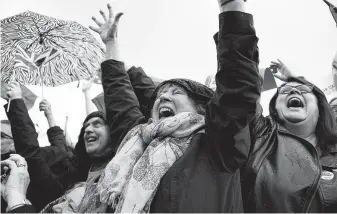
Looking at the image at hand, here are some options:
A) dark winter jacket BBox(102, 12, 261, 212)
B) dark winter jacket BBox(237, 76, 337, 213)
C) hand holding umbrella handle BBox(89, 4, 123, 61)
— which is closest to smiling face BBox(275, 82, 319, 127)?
dark winter jacket BBox(237, 76, 337, 213)

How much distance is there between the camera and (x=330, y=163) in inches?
140

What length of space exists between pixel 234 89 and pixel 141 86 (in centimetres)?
174

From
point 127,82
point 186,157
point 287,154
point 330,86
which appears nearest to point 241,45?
point 186,157

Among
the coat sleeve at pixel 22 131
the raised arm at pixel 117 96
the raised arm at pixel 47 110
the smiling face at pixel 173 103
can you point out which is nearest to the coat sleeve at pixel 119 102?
the raised arm at pixel 117 96

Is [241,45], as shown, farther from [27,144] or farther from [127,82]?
[27,144]

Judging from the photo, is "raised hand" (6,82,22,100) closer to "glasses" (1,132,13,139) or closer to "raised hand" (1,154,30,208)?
"glasses" (1,132,13,139)

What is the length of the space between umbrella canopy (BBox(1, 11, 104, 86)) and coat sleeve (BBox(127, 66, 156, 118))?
1.90 feet

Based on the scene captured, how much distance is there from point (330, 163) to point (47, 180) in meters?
2.00

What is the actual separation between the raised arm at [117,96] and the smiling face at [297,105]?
0.90 metres

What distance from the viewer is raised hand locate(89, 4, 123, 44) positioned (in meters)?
4.43

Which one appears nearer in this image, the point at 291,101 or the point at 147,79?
the point at 291,101

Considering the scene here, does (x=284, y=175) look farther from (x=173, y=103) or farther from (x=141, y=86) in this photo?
(x=141, y=86)

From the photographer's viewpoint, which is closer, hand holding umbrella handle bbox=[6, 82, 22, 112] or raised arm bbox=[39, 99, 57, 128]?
hand holding umbrella handle bbox=[6, 82, 22, 112]

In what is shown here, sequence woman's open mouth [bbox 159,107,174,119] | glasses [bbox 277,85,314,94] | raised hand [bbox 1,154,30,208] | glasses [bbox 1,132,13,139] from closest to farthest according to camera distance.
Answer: woman's open mouth [bbox 159,107,174,119], raised hand [bbox 1,154,30,208], glasses [bbox 277,85,314,94], glasses [bbox 1,132,13,139]
